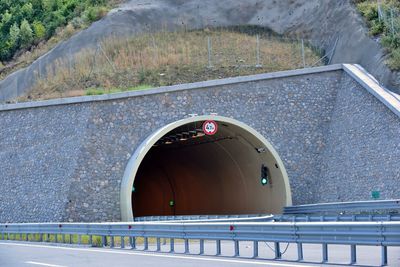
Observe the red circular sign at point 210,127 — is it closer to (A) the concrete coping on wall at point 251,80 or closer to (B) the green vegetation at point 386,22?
(A) the concrete coping on wall at point 251,80

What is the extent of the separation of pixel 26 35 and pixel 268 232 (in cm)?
4701

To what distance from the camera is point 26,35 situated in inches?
2397

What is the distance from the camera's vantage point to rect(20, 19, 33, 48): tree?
5966cm

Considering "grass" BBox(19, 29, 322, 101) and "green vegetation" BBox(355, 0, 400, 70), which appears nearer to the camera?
"green vegetation" BBox(355, 0, 400, 70)

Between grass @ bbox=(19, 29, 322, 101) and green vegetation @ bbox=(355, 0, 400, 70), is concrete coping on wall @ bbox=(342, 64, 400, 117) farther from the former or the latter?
Answer: grass @ bbox=(19, 29, 322, 101)

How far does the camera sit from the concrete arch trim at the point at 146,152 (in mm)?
30047

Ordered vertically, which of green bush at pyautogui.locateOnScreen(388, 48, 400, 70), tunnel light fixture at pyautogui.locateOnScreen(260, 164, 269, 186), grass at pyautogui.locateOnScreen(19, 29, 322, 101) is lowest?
tunnel light fixture at pyautogui.locateOnScreen(260, 164, 269, 186)

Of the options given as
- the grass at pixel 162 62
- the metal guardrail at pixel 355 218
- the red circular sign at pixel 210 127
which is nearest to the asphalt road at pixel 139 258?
the metal guardrail at pixel 355 218

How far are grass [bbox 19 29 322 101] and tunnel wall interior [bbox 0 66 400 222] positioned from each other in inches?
233

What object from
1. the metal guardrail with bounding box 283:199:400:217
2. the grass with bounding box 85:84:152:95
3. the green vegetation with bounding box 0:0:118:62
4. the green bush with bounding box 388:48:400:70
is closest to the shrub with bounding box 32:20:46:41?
the green vegetation with bounding box 0:0:118:62

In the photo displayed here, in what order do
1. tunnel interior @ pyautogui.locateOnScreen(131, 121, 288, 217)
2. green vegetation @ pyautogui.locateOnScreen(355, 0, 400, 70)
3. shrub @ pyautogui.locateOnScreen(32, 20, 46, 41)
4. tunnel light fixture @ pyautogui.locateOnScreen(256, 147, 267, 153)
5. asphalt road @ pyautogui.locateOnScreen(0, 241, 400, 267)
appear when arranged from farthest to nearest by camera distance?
shrub @ pyautogui.locateOnScreen(32, 20, 46, 41), green vegetation @ pyautogui.locateOnScreen(355, 0, 400, 70), tunnel interior @ pyautogui.locateOnScreen(131, 121, 288, 217), tunnel light fixture @ pyautogui.locateOnScreen(256, 147, 267, 153), asphalt road @ pyautogui.locateOnScreen(0, 241, 400, 267)

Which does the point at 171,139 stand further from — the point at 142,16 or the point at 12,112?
the point at 142,16

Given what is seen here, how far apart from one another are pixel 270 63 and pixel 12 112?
49.2 ft

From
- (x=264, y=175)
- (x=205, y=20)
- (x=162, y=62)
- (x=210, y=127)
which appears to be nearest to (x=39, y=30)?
(x=205, y=20)
